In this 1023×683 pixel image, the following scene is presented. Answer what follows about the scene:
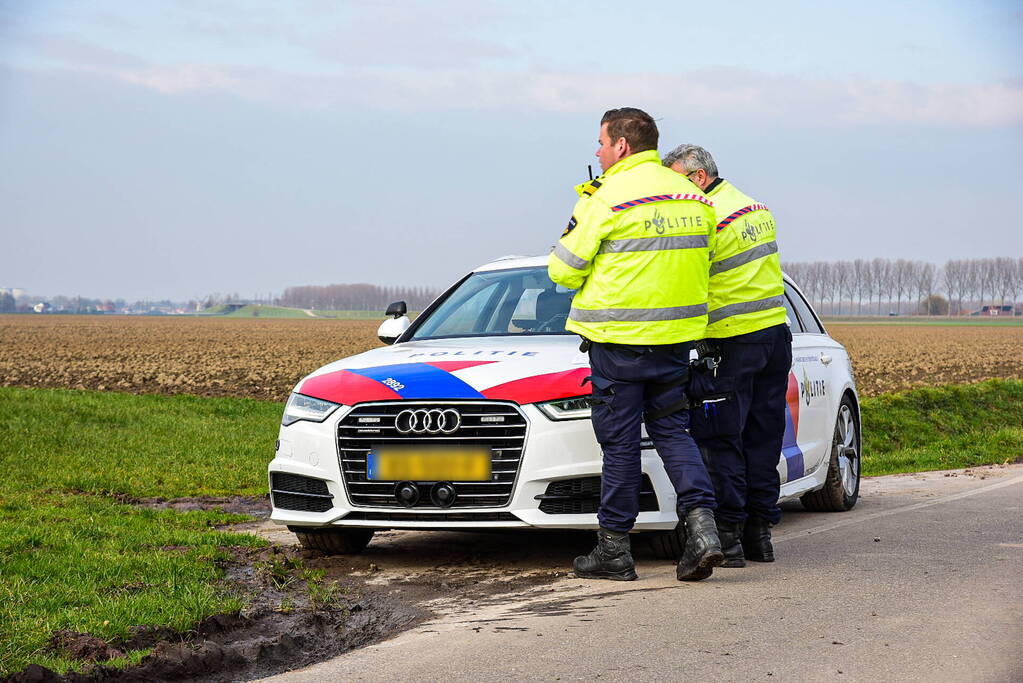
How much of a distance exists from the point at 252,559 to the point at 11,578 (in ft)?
4.27

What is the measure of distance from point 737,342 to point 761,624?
1.86 metres

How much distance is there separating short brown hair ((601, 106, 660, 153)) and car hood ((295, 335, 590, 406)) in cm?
116

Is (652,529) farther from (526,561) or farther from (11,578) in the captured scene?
(11,578)

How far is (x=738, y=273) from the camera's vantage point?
6500 mm

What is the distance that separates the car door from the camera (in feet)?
25.2

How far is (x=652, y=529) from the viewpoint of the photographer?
6.22m

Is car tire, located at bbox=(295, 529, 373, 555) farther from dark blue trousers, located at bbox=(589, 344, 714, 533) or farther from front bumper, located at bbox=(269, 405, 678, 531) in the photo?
dark blue trousers, located at bbox=(589, 344, 714, 533)

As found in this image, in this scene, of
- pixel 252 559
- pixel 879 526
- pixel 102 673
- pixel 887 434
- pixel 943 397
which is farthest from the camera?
pixel 943 397

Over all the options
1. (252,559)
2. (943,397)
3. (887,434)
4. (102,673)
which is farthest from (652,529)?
(943,397)

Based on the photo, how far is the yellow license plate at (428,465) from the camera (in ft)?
20.2

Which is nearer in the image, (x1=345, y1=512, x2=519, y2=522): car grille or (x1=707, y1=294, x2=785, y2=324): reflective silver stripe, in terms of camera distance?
(x1=345, y1=512, x2=519, y2=522): car grille

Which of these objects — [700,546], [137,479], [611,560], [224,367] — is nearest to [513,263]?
[611,560]

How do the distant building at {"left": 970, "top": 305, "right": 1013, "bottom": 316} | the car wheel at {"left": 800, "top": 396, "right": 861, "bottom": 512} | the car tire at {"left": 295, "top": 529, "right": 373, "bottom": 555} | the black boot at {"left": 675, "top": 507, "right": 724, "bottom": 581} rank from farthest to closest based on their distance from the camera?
1. the distant building at {"left": 970, "top": 305, "right": 1013, "bottom": 316}
2. the car wheel at {"left": 800, "top": 396, "right": 861, "bottom": 512}
3. the car tire at {"left": 295, "top": 529, "right": 373, "bottom": 555}
4. the black boot at {"left": 675, "top": 507, "right": 724, "bottom": 581}

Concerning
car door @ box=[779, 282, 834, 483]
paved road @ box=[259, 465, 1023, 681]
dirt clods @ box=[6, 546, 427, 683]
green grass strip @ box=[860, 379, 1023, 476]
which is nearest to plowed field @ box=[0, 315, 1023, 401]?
green grass strip @ box=[860, 379, 1023, 476]
